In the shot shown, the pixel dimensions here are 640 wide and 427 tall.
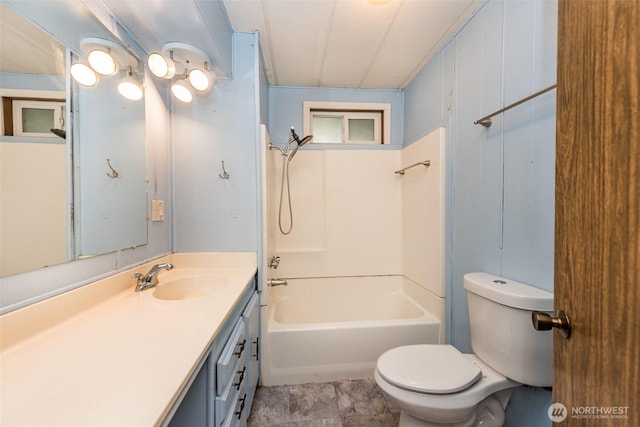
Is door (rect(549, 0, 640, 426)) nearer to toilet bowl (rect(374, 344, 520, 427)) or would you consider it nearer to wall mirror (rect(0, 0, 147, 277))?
toilet bowl (rect(374, 344, 520, 427))

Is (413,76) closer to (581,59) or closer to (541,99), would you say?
(541,99)

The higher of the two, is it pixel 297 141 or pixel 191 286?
pixel 297 141

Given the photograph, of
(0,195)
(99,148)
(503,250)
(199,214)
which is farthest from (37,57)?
(503,250)

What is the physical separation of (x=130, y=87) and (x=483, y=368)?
2186mm

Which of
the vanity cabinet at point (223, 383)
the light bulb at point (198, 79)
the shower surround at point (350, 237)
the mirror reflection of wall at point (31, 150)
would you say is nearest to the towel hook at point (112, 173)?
the mirror reflection of wall at point (31, 150)

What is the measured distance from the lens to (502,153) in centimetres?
123

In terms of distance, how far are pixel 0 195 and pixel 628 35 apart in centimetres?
147

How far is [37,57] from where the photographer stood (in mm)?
785

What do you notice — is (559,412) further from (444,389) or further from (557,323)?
(444,389)

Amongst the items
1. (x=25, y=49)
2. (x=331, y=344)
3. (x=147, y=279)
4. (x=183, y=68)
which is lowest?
(x=331, y=344)

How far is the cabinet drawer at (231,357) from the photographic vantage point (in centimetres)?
81

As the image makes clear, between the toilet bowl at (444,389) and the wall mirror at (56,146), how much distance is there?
1382 millimetres

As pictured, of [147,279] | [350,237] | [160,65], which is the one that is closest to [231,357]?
[147,279]

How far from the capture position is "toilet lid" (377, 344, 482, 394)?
1.03 meters
